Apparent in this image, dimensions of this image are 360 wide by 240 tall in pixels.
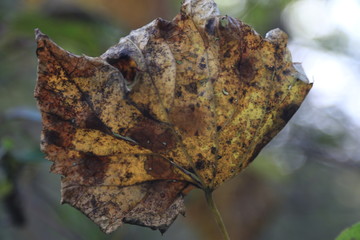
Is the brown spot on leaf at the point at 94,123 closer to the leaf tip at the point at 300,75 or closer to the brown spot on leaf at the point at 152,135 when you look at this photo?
the brown spot on leaf at the point at 152,135

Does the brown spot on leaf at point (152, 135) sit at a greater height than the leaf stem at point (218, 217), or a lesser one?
greater

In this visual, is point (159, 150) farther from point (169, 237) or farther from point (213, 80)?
point (169, 237)

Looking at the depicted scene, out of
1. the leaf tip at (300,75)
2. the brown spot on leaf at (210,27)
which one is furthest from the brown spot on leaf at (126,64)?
the leaf tip at (300,75)

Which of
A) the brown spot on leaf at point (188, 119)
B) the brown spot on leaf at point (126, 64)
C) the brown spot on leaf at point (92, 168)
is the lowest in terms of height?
the brown spot on leaf at point (92, 168)

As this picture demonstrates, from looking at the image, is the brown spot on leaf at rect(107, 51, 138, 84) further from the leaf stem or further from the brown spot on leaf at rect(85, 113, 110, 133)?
the leaf stem

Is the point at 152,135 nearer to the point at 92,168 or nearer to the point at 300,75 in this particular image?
the point at 92,168

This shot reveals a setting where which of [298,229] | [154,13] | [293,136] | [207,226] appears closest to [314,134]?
[293,136]

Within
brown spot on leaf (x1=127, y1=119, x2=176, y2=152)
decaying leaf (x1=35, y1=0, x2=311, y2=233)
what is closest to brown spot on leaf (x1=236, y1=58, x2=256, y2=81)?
decaying leaf (x1=35, y1=0, x2=311, y2=233)

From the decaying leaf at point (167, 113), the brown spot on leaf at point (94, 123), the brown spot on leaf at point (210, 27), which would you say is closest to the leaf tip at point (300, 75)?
the decaying leaf at point (167, 113)

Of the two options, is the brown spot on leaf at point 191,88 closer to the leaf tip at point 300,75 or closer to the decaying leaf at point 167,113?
the decaying leaf at point 167,113

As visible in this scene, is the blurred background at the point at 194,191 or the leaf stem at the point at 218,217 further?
the blurred background at the point at 194,191
